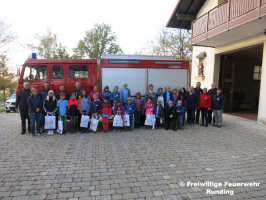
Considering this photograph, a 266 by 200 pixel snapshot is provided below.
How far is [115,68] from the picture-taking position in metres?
7.25

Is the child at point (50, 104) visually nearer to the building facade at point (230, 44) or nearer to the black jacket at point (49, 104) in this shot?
the black jacket at point (49, 104)

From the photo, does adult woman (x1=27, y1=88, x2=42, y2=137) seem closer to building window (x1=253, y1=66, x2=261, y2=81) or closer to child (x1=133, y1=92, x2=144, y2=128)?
child (x1=133, y1=92, x2=144, y2=128)

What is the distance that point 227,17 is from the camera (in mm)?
8117

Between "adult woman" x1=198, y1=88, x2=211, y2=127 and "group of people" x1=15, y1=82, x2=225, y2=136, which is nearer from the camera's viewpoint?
"group of people" x1=15, y1=82, x2=225, y2=136

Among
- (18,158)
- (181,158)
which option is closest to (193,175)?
(181,158)

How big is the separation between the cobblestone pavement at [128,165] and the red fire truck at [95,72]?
214 centimetres

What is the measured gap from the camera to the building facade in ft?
25.1

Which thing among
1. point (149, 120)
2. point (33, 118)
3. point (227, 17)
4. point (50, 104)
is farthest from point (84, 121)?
point (227, 17)

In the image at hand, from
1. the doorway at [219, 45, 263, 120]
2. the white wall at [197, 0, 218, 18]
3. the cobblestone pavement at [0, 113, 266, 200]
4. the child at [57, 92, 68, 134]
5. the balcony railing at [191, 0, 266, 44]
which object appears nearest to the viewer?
the cobblestone pavement at [0, 113, 266, 200]

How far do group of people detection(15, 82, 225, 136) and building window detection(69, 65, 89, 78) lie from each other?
0.57m

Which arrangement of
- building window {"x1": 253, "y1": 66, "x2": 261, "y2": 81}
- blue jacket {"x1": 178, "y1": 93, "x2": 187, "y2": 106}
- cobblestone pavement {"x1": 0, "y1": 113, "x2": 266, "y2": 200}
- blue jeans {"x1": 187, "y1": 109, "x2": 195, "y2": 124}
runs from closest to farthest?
cobblestone pavement {"x1": 0, "y1": 113, "x2": 266, "y2": 200}
blue jacket {"x1": 178, "y1": 93, "x2": 187, "y2": 106}
blue jeans {"x1": 187, "y1": 109, "x2": 195, "y2": 124}
building window {"x1": 253, "y1": 66, "x2": 261, "y2": 81}

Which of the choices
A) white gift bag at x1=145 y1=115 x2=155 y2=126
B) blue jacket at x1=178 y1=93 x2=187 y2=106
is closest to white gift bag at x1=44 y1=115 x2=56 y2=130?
white gift bag at x1=145 y1=115 x2=155 y2=126

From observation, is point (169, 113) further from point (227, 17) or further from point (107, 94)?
point (227, 17)

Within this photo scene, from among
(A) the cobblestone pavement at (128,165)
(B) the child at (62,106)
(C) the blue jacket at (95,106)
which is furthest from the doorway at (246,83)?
(B) the child at (62,106)
